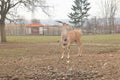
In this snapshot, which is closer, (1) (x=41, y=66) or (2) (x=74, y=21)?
(1) (x=41, y=66)

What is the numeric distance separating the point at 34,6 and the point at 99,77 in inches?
1035

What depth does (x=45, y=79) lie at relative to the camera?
1212 cm

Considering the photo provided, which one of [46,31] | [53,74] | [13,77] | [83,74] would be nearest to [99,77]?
[83,74]

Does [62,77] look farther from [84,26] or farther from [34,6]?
[84,26]

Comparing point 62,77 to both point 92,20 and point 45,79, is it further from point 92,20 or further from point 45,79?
point 92,20

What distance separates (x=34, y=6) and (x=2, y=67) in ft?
75.5

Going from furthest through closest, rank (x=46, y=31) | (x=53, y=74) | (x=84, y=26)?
1. (x=84, y=26)
2. (x=46, y=31)
3. (x=53, y=74)

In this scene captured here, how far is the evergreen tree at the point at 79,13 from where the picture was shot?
279 ft

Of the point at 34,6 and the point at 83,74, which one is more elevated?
the point at 34,6

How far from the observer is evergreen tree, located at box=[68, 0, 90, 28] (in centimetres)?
8512

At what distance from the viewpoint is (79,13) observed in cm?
8700

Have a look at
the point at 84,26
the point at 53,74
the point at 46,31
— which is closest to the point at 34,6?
the point at 53,74

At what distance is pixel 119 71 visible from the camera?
12.6m

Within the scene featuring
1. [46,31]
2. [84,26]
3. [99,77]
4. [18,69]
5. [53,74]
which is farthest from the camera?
[84,26]
